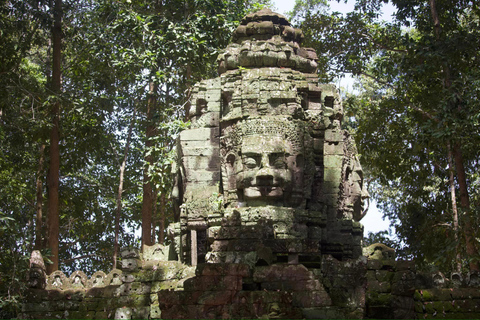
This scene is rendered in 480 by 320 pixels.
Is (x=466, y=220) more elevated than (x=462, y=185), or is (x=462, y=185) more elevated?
(x=462, y=185)

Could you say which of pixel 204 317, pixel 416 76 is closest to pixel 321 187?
pixel 204 317

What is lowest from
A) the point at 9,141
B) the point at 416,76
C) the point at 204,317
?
the point at 204,317

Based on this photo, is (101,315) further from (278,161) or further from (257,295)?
(278,161)

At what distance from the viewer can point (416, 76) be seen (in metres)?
18.1

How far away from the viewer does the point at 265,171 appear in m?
11.9

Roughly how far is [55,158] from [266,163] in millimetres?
8588

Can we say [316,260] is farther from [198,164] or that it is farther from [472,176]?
[472,176]

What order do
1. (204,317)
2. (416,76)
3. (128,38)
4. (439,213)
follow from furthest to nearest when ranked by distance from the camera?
(128,38) < (439,213) < (416,76) < (204,317)

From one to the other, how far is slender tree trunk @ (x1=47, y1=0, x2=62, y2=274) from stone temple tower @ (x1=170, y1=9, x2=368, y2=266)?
546 cm

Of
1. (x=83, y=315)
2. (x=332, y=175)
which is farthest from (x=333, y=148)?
(x=83, y=315)

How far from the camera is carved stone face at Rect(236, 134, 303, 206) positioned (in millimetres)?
12000

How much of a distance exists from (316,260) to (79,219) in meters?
13.0

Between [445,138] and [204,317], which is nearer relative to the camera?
[204,317]

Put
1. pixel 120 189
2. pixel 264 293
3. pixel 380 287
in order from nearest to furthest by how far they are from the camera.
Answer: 1. pixel 264 293
2. pixel 380 287
3. pixel 120 189
